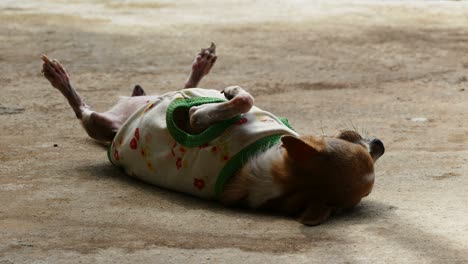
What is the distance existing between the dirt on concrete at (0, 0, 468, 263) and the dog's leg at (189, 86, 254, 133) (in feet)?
1.09

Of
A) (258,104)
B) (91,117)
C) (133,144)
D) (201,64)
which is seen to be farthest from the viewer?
(258,104)

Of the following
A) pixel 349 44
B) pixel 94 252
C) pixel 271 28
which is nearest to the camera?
pixel 94 252

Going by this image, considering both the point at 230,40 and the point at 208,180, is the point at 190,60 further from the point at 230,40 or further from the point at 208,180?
the point at 208,180

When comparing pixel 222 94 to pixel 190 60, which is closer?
pixel 222 94

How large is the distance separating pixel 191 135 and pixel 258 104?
217cm

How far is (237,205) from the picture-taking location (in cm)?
395

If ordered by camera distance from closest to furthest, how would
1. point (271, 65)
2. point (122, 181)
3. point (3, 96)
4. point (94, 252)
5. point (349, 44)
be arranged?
point (94, 252) < point (122, 181) < point (3, 96) < point (271, 65) < point (349, 44)

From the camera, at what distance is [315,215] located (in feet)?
12.2

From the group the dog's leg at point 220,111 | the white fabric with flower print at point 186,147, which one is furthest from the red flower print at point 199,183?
the dog's leg at point 220,111

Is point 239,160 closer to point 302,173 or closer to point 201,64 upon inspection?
point 302,173

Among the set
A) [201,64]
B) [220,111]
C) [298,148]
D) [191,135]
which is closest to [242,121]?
[220,111]

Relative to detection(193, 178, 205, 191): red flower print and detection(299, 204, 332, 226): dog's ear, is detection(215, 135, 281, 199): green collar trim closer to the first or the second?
detection(193, 178, 205, 191): red flower print

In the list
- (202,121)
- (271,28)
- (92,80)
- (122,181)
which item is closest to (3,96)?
(92,80)

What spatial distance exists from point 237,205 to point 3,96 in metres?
2.86
